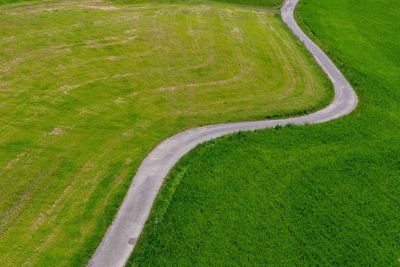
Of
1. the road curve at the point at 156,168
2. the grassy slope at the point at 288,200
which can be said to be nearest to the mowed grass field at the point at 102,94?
the road curve at the point at 156,168

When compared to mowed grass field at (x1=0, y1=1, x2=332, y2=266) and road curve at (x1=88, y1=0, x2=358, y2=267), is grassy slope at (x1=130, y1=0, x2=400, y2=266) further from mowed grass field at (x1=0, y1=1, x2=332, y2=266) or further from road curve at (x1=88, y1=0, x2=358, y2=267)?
mowed grass field at (x1=0, y1=1, x2=332, y2=266)

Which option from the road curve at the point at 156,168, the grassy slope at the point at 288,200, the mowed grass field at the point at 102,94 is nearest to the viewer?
the road curve at the point at 156,168

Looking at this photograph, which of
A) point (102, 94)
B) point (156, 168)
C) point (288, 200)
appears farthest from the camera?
point (102, 94)

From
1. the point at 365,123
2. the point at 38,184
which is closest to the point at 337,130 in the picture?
the point at 365,123

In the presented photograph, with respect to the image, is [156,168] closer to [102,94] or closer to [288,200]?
[288,200]

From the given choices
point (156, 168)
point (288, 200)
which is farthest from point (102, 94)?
point (288, 200)

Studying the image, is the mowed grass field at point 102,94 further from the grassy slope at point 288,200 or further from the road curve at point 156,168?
the grassy slope at point 288,200

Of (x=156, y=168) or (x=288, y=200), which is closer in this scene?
(x=288, y=200)
